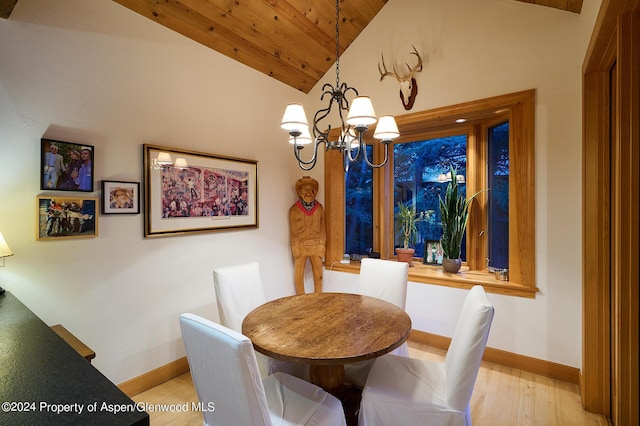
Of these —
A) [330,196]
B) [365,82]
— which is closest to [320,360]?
[330,196]

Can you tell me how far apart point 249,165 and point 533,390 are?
2989 millimetres

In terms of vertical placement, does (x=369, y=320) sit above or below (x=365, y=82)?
below

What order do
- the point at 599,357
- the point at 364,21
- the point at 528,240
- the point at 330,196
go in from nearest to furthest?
1. the point at 599,357
2. the point at 528,240
3. the point at 364,21
4. the point at 330,196

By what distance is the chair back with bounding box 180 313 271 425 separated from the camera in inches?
41.6

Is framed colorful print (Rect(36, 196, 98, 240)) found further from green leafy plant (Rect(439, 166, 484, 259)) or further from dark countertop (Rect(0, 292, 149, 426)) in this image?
green leafy plant (Rect(439, 166, 484, 259))

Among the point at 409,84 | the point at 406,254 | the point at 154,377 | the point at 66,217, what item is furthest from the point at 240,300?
the point at 409,84

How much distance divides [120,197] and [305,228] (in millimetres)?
1817

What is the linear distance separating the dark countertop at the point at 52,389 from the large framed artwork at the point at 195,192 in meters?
1.34

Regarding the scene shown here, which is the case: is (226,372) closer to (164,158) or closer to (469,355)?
(469,355)

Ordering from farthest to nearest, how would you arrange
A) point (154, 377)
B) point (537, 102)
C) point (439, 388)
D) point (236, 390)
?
point (537, 102) → point (154, 377) → point (439, 388) → point (236, 390)

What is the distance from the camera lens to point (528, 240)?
2455 mm

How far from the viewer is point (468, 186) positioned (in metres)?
3.07

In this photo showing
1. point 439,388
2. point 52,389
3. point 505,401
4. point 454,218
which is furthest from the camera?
point 454,218

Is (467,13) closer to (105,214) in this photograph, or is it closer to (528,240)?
(528,240)
